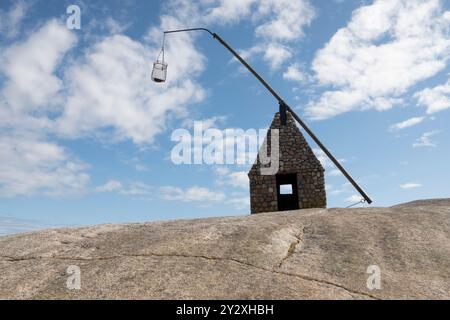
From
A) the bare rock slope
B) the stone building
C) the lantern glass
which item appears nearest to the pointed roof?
the stone building

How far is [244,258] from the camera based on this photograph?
6188 millimetres

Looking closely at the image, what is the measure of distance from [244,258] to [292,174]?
486 inches

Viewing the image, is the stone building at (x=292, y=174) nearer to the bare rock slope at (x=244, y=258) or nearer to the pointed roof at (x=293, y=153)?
the pointed roof at (x=293, y=153)

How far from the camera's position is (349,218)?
27.8 ft

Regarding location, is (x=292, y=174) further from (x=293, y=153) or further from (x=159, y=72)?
(x=159, y=72)

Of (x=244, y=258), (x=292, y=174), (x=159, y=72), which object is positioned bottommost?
(x=244, y=258)

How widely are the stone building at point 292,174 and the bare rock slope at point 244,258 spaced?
8238mm

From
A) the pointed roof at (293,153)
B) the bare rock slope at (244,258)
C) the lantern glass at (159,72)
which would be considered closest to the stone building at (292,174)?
the pointed roof at (293,153)

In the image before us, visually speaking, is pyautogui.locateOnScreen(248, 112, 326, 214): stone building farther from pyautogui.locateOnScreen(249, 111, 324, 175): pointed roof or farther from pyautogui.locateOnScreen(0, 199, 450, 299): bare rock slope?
pyautogui.locateOnScreen(0, 199, 450, 299): bare rock slope

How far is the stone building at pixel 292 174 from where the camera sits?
17.2m

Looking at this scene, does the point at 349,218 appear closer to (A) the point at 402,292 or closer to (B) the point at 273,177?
(A) the point at 402,292

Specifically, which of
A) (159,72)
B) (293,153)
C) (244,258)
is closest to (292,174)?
(293,153)

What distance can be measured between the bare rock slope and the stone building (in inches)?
324
